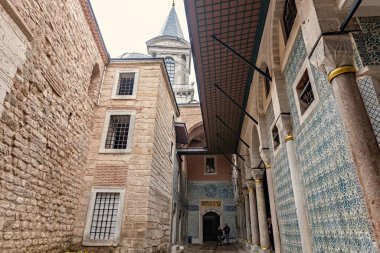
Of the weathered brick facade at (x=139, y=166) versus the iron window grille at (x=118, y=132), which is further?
the iron window grille at (x=118, y=132)

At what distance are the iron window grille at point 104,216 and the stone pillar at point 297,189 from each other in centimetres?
496

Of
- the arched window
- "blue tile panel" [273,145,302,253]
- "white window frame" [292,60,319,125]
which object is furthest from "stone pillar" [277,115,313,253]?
the arched window

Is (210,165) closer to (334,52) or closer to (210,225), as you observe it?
(210,225)

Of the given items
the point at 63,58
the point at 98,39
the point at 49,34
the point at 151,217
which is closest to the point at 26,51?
the point at 49,34

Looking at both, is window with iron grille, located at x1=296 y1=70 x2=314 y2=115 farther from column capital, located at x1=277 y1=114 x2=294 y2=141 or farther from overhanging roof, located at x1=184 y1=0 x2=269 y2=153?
overhanging roof, located at x1=184 y1=0 x2=269 y2=153

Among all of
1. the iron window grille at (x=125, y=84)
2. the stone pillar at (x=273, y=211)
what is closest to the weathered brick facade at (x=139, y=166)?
the iron window grille at (x=125, y=84)

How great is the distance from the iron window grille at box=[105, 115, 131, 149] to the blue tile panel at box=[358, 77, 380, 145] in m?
6.72

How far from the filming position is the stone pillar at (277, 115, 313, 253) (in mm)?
3674

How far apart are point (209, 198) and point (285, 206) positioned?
44.6ft

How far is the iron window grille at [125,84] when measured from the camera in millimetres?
8711

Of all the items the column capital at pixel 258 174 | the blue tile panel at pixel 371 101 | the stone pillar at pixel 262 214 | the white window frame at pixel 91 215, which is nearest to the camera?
the blue tile panel at pixel 371 101

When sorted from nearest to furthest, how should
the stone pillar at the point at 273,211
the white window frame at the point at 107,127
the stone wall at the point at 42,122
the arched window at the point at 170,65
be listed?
the stone wall at the point at 42,122, the stone pillar at the point at 273,211, the white window frame at the point at 107,127, the arched window at the point at 170,65

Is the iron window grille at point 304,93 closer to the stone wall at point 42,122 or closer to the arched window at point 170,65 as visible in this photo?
the stone wall at point 42,122

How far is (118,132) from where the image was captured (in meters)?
8.14
